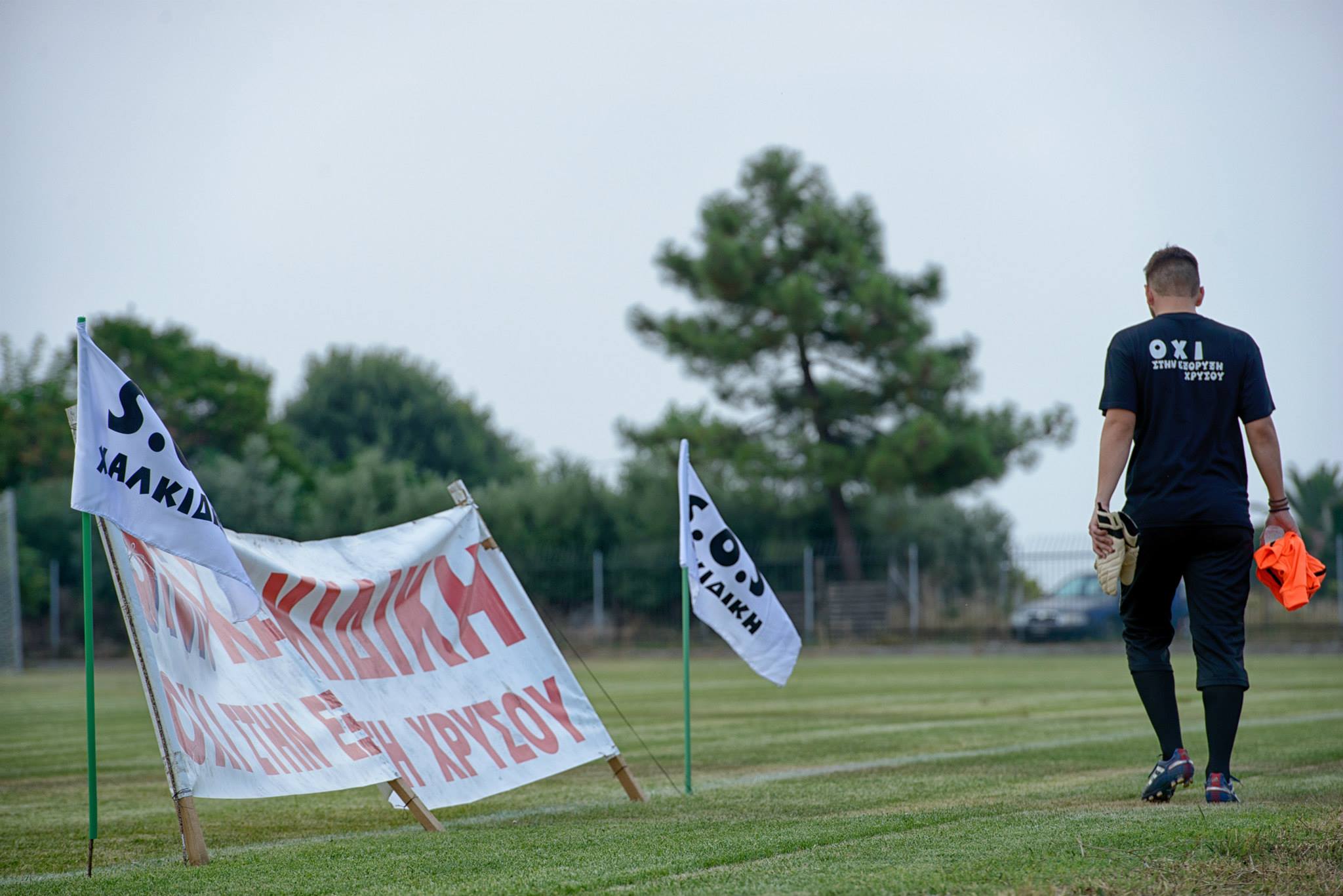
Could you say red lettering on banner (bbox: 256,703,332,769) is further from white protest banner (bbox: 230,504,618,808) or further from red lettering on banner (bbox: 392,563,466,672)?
red lettering on banner (bbox: 392,563,466,672)

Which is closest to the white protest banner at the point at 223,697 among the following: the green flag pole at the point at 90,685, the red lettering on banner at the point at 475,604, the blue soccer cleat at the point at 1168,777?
the green flag pole at the point at 90,685

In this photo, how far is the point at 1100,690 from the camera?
1577 centimetres

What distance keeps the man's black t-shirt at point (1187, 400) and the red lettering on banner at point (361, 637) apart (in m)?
3.28

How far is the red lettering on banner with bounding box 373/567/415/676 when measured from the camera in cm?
668

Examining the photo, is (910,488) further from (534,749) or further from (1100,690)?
(534,749)

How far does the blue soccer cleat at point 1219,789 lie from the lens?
18.9 feet

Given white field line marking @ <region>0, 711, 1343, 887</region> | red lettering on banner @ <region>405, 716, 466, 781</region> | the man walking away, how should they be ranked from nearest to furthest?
white field line marking @ <region>0, 711, 1343, 887</region>
the man walking away
red lettering on banner @ <region>405, 716, 466, 781</region>

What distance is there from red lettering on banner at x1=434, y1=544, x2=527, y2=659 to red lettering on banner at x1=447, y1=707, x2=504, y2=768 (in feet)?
1.04

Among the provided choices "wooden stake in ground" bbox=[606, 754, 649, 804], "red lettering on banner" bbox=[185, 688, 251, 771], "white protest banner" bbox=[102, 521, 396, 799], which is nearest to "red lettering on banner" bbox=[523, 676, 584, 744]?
"wooden stake in ground" bbox=[606, 754, 649, 804]

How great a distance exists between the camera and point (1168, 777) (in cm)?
586

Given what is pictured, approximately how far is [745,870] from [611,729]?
25.7ft

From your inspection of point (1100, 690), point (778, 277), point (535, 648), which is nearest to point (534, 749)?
point (535, 648)

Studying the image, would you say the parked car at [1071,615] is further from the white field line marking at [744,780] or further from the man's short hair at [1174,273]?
the man's short hair at [1174,273]

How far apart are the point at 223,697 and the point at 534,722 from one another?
167 centimetres
